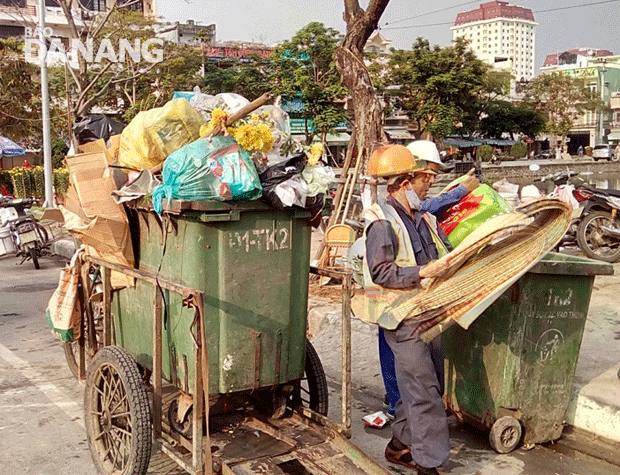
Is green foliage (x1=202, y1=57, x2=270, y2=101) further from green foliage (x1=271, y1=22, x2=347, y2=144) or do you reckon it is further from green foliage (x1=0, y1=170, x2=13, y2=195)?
green foliage (x1=0, y1=170, x2=13, y2=195)

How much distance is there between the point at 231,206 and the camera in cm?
338

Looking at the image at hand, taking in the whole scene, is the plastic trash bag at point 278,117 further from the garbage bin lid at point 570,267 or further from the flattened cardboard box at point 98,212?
the garbage bin lid at point 570,267

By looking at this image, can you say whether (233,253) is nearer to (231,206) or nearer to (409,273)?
(231,206)

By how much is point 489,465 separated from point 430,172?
5.63ft

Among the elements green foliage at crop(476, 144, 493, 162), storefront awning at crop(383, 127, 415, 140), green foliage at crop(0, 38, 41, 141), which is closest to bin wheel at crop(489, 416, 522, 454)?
green foliage at crop(0, 38, 41, 141)

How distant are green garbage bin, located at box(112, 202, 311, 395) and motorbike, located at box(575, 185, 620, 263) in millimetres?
6778

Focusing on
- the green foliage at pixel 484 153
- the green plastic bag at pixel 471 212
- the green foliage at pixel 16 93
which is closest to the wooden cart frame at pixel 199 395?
the green plastic bag at pixel 471 212

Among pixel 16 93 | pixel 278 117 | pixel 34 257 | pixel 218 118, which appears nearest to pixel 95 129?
pixel 278 117

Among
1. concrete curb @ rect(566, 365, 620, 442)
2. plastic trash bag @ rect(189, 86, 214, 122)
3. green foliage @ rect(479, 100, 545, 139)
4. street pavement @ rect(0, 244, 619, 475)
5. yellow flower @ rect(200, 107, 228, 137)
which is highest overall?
green foliage @ rect(479, 100, 545, 139)

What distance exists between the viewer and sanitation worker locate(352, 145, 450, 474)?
130 inches

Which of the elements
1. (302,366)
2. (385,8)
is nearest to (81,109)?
(385,8)

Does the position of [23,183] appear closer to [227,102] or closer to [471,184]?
[227,102]

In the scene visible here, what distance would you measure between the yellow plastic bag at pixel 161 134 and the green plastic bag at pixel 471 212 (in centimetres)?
159

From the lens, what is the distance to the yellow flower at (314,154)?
A: 377cm
